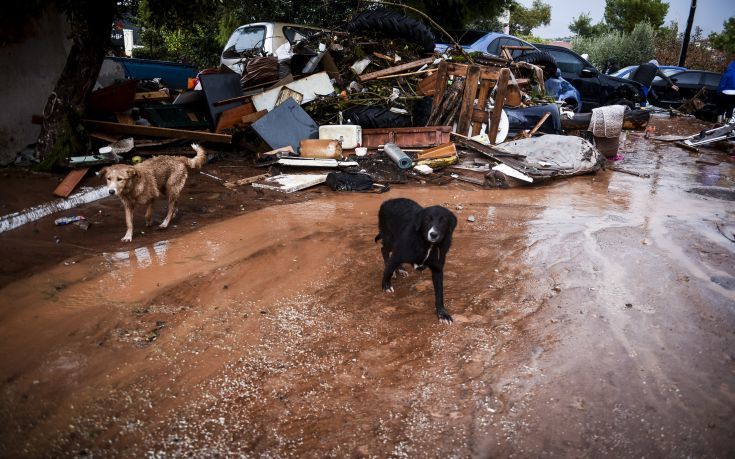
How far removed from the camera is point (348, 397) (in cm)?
309

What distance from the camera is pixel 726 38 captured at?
31.6 metres

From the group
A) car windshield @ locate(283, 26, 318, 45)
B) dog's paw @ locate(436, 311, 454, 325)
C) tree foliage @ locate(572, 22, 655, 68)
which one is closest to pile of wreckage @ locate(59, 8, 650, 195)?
car windshield @ locate(283, 26, 318, 45)

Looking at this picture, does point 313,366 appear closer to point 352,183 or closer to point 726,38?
point 352,183

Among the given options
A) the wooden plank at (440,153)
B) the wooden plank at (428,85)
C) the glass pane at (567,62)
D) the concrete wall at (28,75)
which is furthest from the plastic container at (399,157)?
the glass pane at (567,62)

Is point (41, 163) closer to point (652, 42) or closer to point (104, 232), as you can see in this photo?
point (104, 232)

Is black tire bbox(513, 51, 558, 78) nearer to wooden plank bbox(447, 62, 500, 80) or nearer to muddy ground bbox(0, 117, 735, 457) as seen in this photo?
wooden plank bbox(447, 62, 500, 80)

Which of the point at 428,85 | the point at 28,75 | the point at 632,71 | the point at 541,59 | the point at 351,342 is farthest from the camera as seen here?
the point at 632,71

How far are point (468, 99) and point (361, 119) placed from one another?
222 centimetres

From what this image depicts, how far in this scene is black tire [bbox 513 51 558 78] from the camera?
13.3 meters

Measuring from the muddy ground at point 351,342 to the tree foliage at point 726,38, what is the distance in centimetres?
3186

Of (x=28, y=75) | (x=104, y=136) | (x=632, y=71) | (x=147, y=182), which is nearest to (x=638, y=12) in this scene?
(x=632, y=71)

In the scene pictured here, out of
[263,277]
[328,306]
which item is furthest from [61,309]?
[328,306]

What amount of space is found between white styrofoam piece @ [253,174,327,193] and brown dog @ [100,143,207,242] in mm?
1524

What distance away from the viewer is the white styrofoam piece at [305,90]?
9.88m
